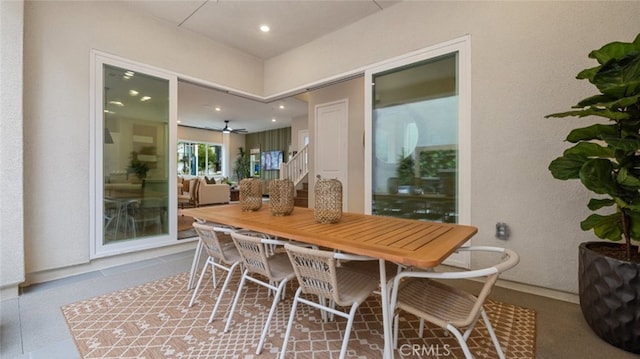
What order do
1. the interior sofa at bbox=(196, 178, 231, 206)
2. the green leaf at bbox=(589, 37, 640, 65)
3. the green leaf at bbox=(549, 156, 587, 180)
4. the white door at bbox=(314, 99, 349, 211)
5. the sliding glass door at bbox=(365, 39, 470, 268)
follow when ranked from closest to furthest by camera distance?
1. the green leaf at bbox=(589, 37, 640, 65)
2. the green leaf at bbox=(549, 156, 587, 180)
3. the sliding glass door at bbox=(365, 39, 470, 268)
4. the white door at bbox=(314, 99, 349, 211)
5. the interior sofa at bbox=(196, 178, 231, 206)

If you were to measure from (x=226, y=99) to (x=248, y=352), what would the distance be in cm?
655

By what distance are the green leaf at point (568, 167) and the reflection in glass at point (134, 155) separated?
161 inches

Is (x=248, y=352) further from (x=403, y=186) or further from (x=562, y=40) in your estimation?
(x=562, y=40)

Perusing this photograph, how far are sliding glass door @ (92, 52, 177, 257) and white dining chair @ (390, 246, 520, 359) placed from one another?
3.24 m

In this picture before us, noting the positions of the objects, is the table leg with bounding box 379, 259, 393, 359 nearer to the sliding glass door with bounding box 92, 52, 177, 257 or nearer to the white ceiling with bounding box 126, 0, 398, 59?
the white ceiling with bounding box 126, 0, 398, 59

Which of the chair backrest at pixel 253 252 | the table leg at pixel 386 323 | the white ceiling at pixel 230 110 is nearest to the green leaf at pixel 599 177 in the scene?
the table leg at pixel 386 323

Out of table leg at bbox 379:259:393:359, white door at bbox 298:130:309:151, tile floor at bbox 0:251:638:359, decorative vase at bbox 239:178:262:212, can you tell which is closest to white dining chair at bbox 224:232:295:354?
table leg at bbox 379:259:393:359

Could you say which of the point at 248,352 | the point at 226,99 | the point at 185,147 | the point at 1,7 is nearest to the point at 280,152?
the point at 185,147

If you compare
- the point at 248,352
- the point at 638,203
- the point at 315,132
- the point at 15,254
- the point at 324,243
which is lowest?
the point at 248,352

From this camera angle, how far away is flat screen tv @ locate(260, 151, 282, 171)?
11703 mm

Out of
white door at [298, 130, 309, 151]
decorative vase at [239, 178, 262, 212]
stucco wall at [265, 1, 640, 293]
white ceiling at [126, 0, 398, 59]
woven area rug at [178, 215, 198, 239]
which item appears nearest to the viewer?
stucco wall at [265, 1, 640, 293]

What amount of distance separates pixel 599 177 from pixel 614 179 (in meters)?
0.14

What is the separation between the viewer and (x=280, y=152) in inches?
460

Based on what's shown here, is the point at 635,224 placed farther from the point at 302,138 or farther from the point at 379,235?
the point at 302,138
